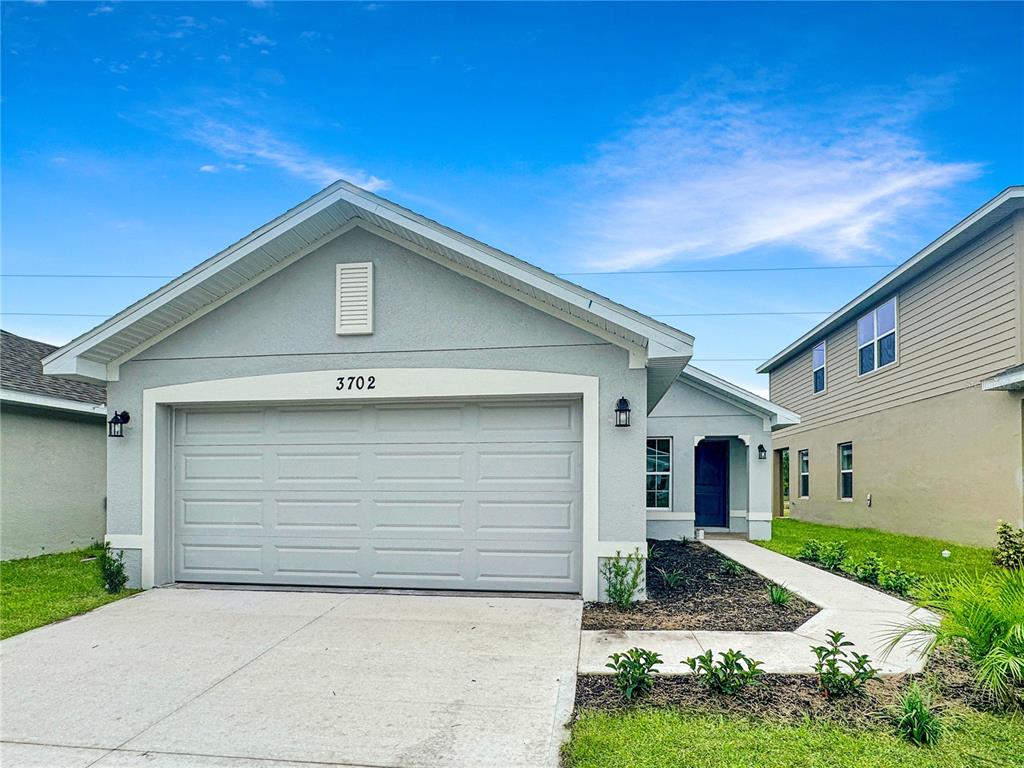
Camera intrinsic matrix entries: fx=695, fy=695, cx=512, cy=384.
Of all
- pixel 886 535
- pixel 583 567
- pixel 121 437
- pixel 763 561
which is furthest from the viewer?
pixel 886 535

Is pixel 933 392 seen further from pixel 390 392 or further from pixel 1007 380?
pixel 390 392

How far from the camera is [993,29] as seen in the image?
12391mm

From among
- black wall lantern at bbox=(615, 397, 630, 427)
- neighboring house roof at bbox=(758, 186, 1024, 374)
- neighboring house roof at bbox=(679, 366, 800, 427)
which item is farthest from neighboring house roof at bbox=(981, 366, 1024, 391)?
black wall lantern at bbox=(615, 397, 630, 427)

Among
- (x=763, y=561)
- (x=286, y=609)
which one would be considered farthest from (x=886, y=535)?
(x=286, y=609)

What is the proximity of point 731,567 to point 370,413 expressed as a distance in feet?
18.8

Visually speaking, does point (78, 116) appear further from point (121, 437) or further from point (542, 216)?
point (542, 216)

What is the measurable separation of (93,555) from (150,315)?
242 inches

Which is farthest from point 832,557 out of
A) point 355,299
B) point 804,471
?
point 804,471

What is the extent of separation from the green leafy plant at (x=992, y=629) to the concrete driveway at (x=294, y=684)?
9.40 ft

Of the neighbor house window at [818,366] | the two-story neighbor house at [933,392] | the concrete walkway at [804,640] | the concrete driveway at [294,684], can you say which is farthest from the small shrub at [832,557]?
the neighbor house window at [818,366]

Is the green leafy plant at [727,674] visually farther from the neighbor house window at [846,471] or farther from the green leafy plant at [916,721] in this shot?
the neighbor house window at [846,471]

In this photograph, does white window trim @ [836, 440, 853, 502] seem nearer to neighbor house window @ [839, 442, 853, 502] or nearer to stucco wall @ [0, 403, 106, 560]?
neighbor house window @ [839, 442, 853, 502]

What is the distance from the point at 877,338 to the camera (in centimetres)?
1794

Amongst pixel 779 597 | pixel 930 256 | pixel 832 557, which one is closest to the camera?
pixel 779 597
